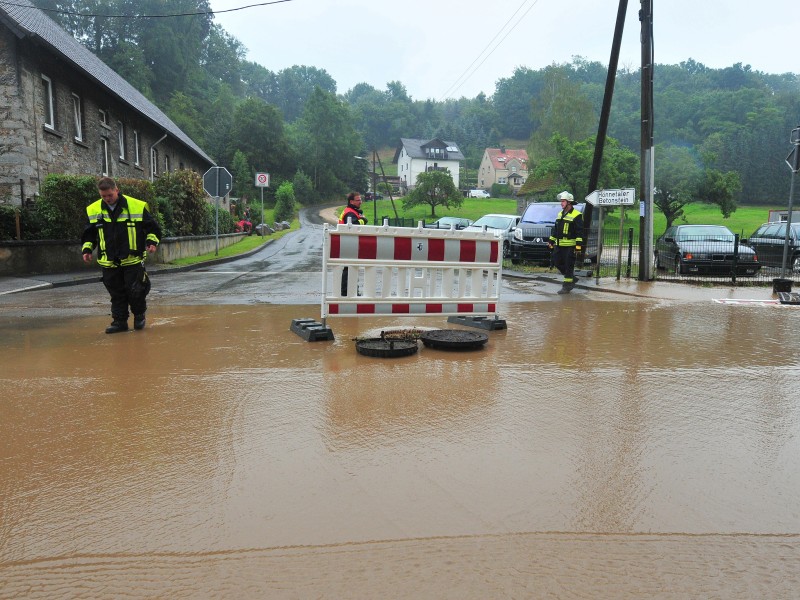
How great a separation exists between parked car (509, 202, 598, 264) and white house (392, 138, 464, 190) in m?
99.2

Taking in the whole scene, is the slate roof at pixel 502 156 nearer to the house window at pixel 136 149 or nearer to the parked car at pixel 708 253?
the house window at pixel 136 149

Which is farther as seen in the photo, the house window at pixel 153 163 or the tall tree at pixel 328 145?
the tall tree at pixel 328 145

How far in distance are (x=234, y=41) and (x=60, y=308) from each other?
129 meters

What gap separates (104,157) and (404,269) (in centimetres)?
2289

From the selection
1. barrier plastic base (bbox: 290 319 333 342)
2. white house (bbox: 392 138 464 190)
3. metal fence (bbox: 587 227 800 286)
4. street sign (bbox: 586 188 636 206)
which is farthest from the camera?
white house (bbox: 392 138 464 190)

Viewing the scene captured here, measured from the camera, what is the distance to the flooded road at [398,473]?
240cm

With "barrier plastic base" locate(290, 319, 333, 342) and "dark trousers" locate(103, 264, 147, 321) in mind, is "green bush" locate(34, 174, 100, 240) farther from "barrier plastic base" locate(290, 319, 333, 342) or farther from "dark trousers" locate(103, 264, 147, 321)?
"barrier plastic base" locate(290, 319, 333, 342)

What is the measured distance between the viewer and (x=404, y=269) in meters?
6.95

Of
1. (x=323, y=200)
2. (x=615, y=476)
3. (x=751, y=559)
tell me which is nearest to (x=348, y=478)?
(x=615, y=476)

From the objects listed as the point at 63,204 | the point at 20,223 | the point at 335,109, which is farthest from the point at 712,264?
the point at 335,109

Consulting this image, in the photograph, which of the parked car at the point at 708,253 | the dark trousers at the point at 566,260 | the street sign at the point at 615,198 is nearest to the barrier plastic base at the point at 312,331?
the dark trousers at the point at 566,260

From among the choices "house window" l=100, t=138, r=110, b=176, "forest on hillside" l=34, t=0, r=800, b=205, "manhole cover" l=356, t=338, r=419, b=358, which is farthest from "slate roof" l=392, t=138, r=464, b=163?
"manhole cover" l=356, t=338, r=419, b=358

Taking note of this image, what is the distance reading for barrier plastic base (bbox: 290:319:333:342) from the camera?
6.85 m

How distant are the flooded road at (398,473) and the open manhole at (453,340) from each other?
0.11 m
